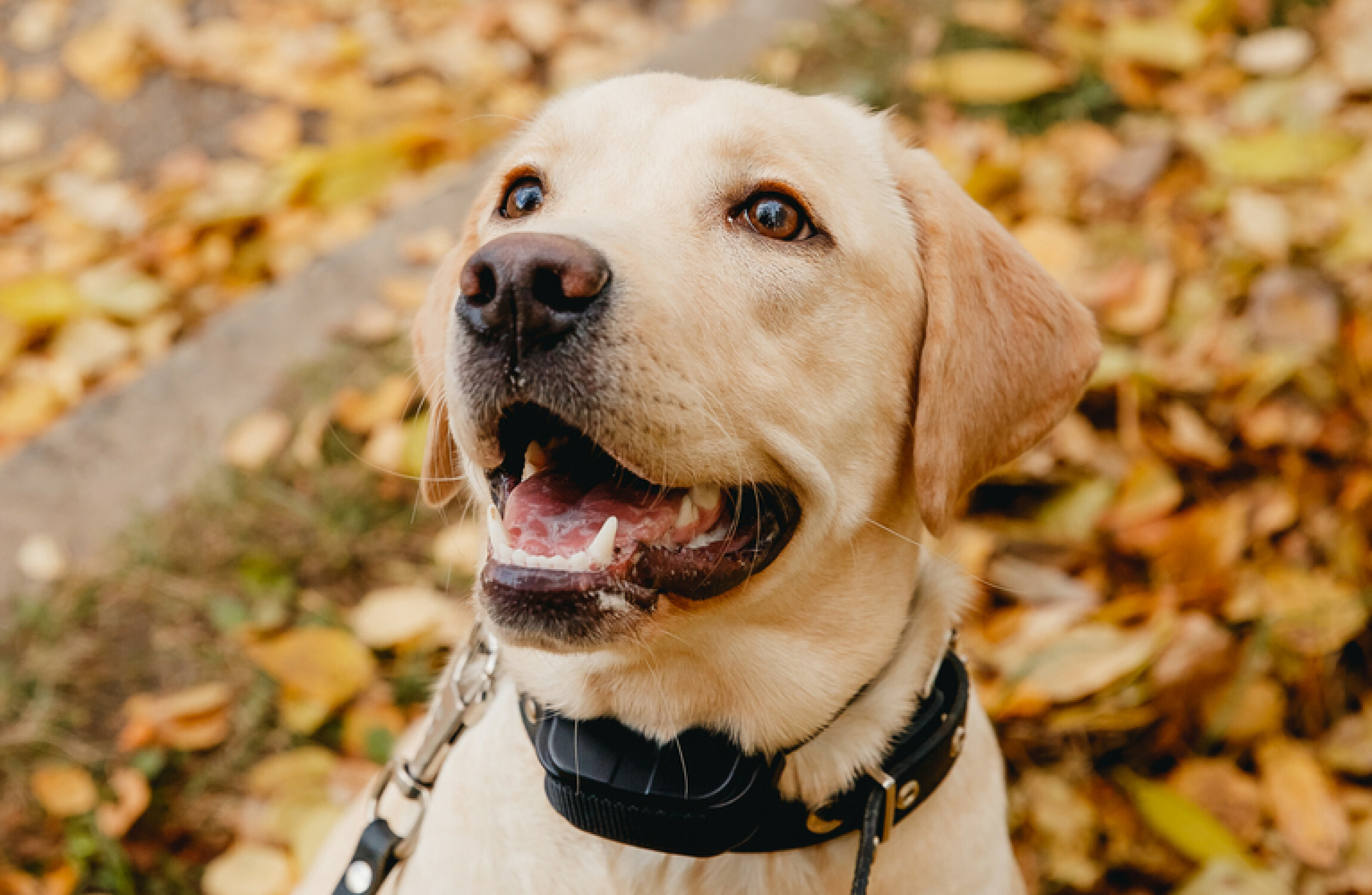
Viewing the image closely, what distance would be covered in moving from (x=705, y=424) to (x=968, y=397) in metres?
0.63

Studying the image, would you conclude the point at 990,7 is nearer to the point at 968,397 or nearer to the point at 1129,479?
the point at 1129,479

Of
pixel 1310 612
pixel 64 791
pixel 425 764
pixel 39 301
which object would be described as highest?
pixel 425 764

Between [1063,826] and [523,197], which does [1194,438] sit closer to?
[1063,826]

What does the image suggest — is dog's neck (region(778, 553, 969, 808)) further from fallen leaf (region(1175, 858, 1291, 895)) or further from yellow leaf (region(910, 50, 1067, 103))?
yellow leaf (region(910, 50, 1067, 103))

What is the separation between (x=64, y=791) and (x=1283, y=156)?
5.22 metres

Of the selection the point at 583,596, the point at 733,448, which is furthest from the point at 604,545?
the point at 733,448

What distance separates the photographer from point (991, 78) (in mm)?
5297

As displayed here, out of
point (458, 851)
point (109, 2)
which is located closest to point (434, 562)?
point (458, 851)

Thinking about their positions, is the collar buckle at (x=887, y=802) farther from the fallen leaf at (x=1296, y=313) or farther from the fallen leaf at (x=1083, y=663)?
the fallen leaf at (x=1296, y=313)

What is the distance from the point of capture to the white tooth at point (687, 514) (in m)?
1.99

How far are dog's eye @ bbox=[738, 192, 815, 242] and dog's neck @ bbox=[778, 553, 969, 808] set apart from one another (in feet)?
2.63

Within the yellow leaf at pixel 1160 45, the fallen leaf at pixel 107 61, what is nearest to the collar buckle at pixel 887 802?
the yellow leaf at pixel 1160 45

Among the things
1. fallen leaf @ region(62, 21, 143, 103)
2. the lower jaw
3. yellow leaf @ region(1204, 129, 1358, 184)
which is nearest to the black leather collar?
the lower jaw

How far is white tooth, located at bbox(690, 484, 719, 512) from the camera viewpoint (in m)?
2.02
